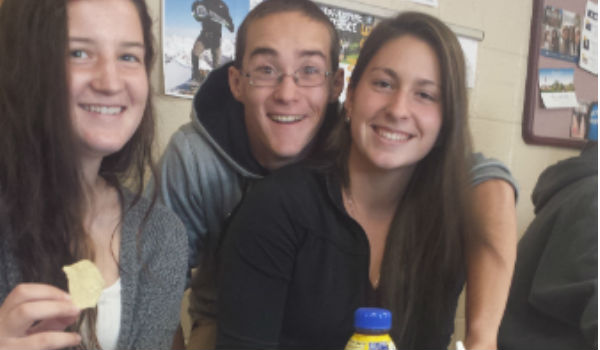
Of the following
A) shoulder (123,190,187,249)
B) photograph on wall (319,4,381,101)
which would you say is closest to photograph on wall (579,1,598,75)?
photograph on wall (319,4,381,101)

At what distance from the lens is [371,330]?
595 mm

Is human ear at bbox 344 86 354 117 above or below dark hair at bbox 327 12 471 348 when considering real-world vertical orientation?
above

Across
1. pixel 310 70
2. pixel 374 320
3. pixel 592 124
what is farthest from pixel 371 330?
pixel 592 124

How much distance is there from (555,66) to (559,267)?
0.34 metres

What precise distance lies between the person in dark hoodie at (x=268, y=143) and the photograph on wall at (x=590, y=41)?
1.05ft

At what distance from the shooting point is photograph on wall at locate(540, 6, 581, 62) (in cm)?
94

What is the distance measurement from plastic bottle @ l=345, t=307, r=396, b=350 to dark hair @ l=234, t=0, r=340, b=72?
346 mm

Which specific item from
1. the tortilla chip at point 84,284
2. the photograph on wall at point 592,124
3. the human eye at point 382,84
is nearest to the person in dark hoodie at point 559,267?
the photograph on wall at point 592,124

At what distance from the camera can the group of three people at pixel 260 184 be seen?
58 centimetres

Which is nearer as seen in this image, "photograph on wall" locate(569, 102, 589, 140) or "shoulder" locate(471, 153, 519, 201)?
"shoulder" locate(471, 153, 519, 201)

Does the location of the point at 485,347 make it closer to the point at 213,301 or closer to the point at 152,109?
the point at 213,301

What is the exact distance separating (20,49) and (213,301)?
419mm

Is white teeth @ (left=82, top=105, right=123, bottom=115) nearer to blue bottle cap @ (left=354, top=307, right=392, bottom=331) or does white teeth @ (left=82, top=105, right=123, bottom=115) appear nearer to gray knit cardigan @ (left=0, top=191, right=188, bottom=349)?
gray knit cardigan @ (left=0, top=191, right=188, bottom=349)

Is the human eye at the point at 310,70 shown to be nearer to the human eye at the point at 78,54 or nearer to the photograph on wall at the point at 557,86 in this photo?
the human eye at the point at 78,54
